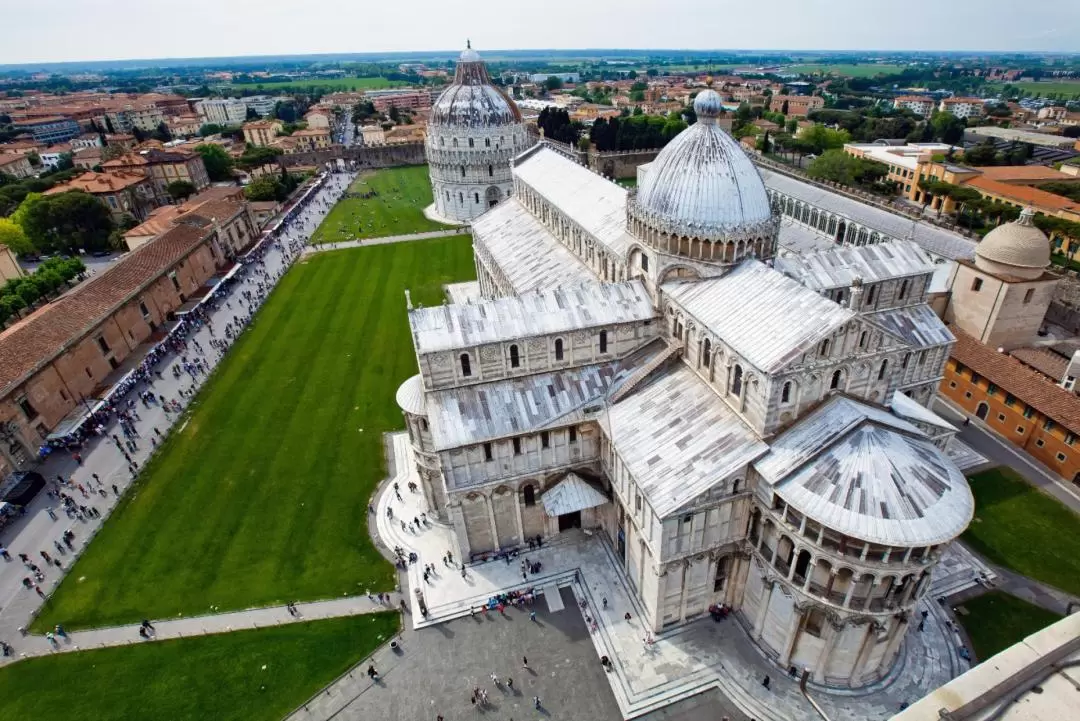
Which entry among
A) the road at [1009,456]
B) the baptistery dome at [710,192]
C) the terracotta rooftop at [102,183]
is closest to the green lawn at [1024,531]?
the road at [1009,456]

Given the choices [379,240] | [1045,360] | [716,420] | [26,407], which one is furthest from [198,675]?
[379,240]

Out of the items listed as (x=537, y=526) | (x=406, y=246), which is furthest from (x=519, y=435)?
(x=406, y=246)

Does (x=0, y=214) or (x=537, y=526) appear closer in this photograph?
(x=537, y=526)

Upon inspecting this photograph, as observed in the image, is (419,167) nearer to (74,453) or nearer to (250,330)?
(250,330)

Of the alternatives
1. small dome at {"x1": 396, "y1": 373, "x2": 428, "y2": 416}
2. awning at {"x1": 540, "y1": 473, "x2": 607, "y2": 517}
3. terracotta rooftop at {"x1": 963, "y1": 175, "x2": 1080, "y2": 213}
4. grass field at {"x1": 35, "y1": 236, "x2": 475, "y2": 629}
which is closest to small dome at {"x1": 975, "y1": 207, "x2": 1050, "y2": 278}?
awning at {"x1": 540, "y1": 473, "x2": 607, "y2": 517}

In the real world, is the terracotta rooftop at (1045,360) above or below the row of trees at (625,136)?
below

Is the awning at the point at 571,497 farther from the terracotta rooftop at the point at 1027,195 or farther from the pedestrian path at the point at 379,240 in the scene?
the terracotta rooftop at the point at 1027,195

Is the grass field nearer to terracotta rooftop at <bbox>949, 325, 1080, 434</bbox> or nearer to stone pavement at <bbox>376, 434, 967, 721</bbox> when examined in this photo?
stone pavement at <bbox>376, 434, 967, 721</bbox>

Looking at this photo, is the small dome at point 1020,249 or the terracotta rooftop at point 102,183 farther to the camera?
the terracotta rooftop at point 102,183
